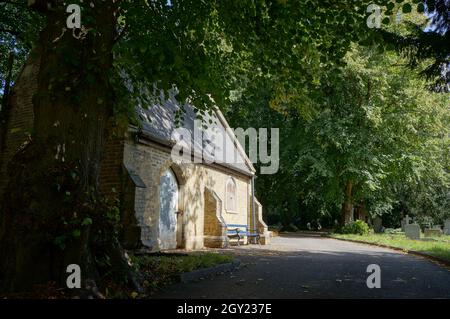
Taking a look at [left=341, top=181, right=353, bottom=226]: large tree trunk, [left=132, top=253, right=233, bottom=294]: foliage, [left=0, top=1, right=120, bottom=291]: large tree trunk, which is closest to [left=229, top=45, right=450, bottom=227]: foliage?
[left=341, top=181, right=353, bottom=226]: large tree trunk

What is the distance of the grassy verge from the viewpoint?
298 inches

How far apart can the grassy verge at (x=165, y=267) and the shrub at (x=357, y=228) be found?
65.4ft

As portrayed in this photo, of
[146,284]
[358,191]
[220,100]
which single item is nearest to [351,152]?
Result: [358,191]

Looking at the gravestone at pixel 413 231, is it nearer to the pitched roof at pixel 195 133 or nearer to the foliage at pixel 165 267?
the pitched roof at pixel 195 133

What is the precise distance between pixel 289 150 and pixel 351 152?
5525 millimetres

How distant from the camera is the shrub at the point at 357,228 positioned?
28.5 metres

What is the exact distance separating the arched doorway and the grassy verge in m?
4.31

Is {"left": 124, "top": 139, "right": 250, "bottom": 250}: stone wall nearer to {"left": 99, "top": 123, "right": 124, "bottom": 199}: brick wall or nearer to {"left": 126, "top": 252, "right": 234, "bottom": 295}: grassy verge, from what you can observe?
{"left": 99, "top": 123, "right": 124, "bottom": 199}: brick wall

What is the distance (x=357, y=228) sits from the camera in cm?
2894

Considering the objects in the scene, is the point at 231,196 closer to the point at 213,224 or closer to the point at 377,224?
the point at 213,224

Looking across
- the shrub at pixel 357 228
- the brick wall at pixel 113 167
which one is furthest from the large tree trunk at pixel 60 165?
the shrub at pixel 357 228
